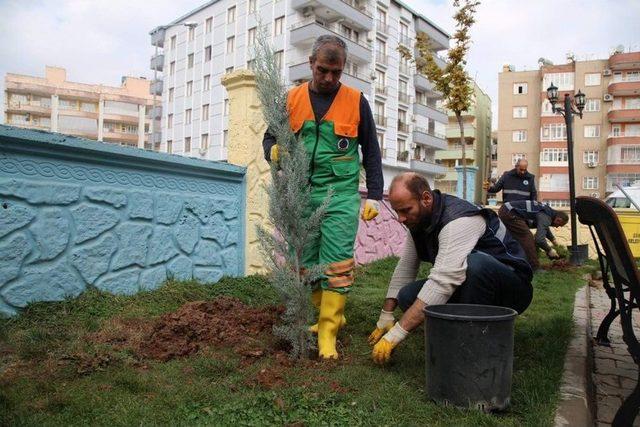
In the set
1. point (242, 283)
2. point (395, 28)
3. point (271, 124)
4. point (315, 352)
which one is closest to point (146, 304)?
point (242, 283)

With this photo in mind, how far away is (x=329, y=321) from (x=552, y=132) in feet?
196

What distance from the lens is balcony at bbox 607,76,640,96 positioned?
5272 centimetres

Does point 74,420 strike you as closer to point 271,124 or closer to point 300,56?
point 271,124

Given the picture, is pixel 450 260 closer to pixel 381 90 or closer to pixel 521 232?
pixel 521 232

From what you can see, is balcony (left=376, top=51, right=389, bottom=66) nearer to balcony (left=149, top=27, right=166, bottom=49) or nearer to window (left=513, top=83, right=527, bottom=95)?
balcony (left=149, top=27, right=166, bottom=49)

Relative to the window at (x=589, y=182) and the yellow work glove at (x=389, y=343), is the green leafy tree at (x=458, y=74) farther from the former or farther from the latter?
the window at (x=589, y=182)

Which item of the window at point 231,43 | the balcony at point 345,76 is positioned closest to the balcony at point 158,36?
the window at point 231,43

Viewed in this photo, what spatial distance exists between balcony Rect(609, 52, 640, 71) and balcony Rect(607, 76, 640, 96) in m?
1.11

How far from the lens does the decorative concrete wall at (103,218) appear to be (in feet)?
12.7

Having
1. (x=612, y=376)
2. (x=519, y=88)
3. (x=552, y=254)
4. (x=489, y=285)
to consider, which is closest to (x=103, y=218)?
(x=489, y=285)

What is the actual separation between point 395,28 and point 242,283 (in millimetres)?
43897

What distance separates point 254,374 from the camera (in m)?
2.91

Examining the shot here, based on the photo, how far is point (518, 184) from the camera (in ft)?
33.5

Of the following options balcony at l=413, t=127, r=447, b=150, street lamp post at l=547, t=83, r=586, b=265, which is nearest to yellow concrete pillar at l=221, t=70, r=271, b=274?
street lamp post at l=547, t=83, r=586, b=265
